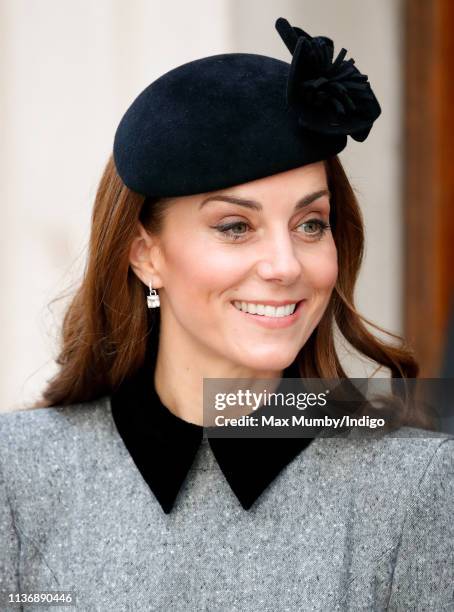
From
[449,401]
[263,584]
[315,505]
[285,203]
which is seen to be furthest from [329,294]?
[449,401]

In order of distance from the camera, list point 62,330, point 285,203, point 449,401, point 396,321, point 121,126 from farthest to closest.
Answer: point 396,321
point 449,401
point 62,330
point 121,126
point 285,203

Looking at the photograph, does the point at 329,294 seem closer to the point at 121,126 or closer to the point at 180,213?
the point at 180,213

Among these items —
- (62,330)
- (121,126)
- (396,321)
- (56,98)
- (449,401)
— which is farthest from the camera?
(396,321)

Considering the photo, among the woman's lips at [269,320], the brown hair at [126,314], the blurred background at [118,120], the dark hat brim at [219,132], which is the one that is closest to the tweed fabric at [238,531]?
the brown hair at [126,314]

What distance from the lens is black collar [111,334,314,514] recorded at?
1.96 meters

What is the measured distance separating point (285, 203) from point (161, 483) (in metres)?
0.58

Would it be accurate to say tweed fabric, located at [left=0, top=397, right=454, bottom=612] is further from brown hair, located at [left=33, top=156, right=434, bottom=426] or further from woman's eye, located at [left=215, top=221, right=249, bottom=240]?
woman's eye, located at [left=215, top=221, right=249, bottom=240]

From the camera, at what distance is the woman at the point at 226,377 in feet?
5.96

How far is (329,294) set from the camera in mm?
1933

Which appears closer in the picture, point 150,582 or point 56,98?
point 150,582

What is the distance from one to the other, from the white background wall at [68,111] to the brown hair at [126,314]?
4.17 ft

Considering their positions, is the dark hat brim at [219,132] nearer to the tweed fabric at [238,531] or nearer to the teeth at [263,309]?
the teeth at [263,309]

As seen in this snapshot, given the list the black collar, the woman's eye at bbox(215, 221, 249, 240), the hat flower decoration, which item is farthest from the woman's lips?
the hat flower decoration

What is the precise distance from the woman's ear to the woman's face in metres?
0.07
